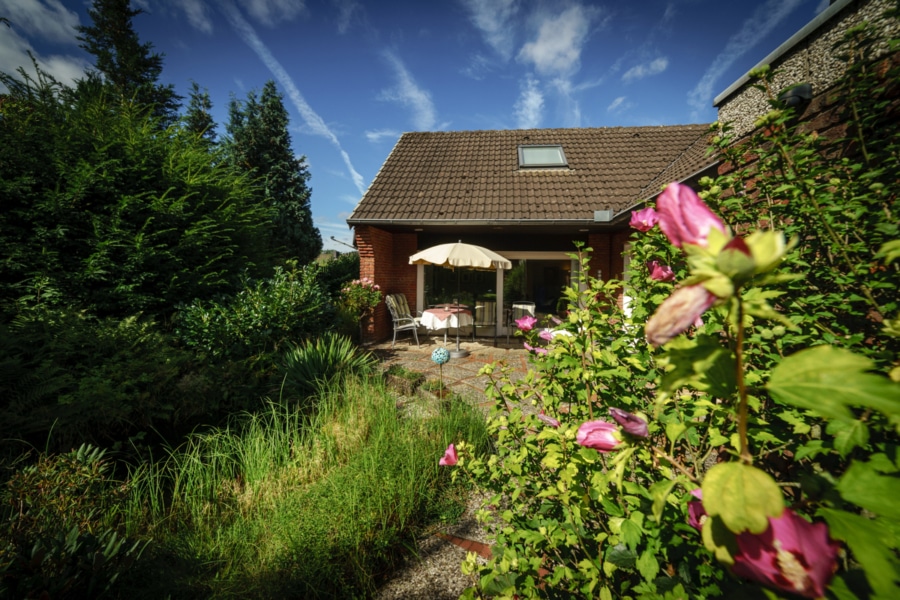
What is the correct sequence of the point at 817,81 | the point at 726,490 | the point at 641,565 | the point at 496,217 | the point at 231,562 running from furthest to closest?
the point at 496,217 → the point at 817,81 → the point at 231,562 → the point at 641,565 → the point at 726,490

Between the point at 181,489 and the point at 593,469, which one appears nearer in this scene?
the point at 593,469

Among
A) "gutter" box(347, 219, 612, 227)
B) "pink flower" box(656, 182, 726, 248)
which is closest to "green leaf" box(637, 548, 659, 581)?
"pink flower" box(656, 182, 726, 248)

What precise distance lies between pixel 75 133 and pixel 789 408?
255 inches

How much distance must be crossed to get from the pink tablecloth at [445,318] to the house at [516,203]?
139 centimetres

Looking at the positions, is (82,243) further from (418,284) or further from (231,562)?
(418,284)

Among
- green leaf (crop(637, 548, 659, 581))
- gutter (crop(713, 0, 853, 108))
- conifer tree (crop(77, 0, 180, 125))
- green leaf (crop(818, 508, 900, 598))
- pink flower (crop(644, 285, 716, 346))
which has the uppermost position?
conifer tree (crop(77, 0, 180, 125))

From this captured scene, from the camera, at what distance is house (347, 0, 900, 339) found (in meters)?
6.85

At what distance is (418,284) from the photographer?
7.99m

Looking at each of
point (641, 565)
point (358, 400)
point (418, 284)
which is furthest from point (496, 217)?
point (641, 565)

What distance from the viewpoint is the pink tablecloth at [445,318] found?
6.27m

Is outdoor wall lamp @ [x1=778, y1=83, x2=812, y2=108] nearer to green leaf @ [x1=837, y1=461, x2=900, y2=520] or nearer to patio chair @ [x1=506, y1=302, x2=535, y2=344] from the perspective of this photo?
green leaf @ [x1=837, y1=461, x2=900, y2=520]

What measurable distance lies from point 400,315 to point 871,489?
7.15m

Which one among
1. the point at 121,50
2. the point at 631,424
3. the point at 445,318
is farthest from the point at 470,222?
the point at 121,50

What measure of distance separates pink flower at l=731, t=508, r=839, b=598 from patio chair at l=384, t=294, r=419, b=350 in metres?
6.47
